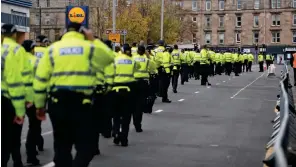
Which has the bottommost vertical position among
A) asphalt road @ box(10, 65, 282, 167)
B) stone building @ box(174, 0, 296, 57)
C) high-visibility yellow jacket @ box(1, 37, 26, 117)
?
asphalt road @ box(10, 65, 282, 167)

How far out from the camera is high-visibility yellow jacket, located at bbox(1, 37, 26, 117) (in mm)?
7910

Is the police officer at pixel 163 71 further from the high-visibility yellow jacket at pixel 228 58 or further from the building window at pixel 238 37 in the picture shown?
the building window at pixel 238 37

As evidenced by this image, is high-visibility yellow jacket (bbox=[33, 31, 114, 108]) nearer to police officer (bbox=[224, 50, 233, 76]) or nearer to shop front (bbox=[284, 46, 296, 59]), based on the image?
police officer (bbox=[224, 50, 233, 76])

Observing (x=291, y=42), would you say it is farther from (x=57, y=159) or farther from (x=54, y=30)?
(x=57, y=159)

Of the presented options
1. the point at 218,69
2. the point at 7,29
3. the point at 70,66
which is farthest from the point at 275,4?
the point at 70,66

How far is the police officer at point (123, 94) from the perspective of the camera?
1192 cm

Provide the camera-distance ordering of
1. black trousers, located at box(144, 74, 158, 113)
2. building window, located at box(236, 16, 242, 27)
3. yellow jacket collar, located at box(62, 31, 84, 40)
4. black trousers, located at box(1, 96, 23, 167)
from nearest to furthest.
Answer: yellow jacket collar, located at box(62, 31, 84, 40)
black trousers, located at box(1, 96, 23, 167)
black trousers, located at box(144, 74, 158, 113)
building window, located at box(236, 16, 242, 27)

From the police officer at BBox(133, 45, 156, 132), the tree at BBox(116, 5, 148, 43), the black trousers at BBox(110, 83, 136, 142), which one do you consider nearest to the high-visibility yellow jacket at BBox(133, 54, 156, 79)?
the police officer at BBox(133, 45, 156, 132)

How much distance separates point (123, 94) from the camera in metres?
12.0

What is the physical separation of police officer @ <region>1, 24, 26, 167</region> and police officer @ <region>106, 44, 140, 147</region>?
3629 millimetres

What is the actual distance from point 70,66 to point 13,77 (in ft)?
3.57

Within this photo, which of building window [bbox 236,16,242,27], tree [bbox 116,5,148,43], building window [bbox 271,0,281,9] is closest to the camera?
tree [bbox 116,5,148,43]

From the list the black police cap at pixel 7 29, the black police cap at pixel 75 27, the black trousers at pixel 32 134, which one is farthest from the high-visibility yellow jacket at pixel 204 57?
the black police cap at pixel 75 27

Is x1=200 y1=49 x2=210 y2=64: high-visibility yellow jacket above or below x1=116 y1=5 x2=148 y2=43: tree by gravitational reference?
below
